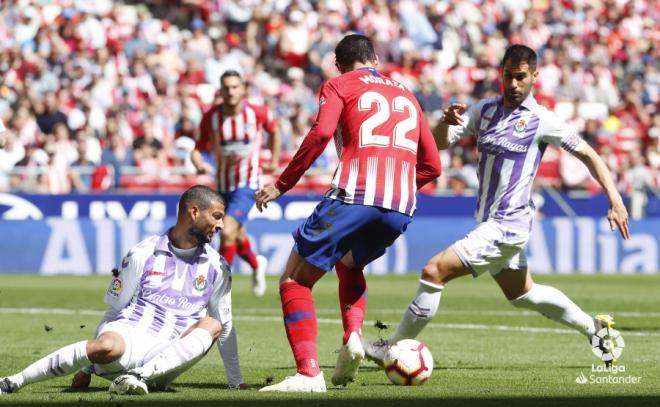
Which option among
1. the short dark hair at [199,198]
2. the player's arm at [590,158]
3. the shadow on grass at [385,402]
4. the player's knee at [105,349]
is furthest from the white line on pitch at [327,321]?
the player's knee at [105,349]

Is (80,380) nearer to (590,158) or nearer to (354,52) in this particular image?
(354,52)

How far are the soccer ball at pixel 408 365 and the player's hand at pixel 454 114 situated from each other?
151 cm

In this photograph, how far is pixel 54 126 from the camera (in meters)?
22.0

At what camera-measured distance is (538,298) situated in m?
8.85

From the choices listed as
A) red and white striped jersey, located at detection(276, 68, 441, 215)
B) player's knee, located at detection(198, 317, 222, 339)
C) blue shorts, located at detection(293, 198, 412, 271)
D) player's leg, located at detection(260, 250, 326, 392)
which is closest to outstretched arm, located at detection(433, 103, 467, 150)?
red and white striped jersey, located at detection(276, 68, 441, 215)

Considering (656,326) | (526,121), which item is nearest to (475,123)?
(526,121)

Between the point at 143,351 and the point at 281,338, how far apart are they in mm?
3936

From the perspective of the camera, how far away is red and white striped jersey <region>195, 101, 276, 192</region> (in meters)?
14.6

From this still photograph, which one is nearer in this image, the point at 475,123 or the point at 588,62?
the point at 475,123

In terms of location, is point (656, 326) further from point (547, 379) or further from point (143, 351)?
point (143, 351)

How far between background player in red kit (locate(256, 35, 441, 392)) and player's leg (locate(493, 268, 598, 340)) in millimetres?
1399

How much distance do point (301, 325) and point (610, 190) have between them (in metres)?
2.12

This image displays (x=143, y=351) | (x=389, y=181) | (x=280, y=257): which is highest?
(x=389, y=181)

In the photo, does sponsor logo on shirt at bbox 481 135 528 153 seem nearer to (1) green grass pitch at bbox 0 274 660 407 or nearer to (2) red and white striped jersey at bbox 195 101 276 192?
(1) green grass pitch at bbox 0 274 660 407
